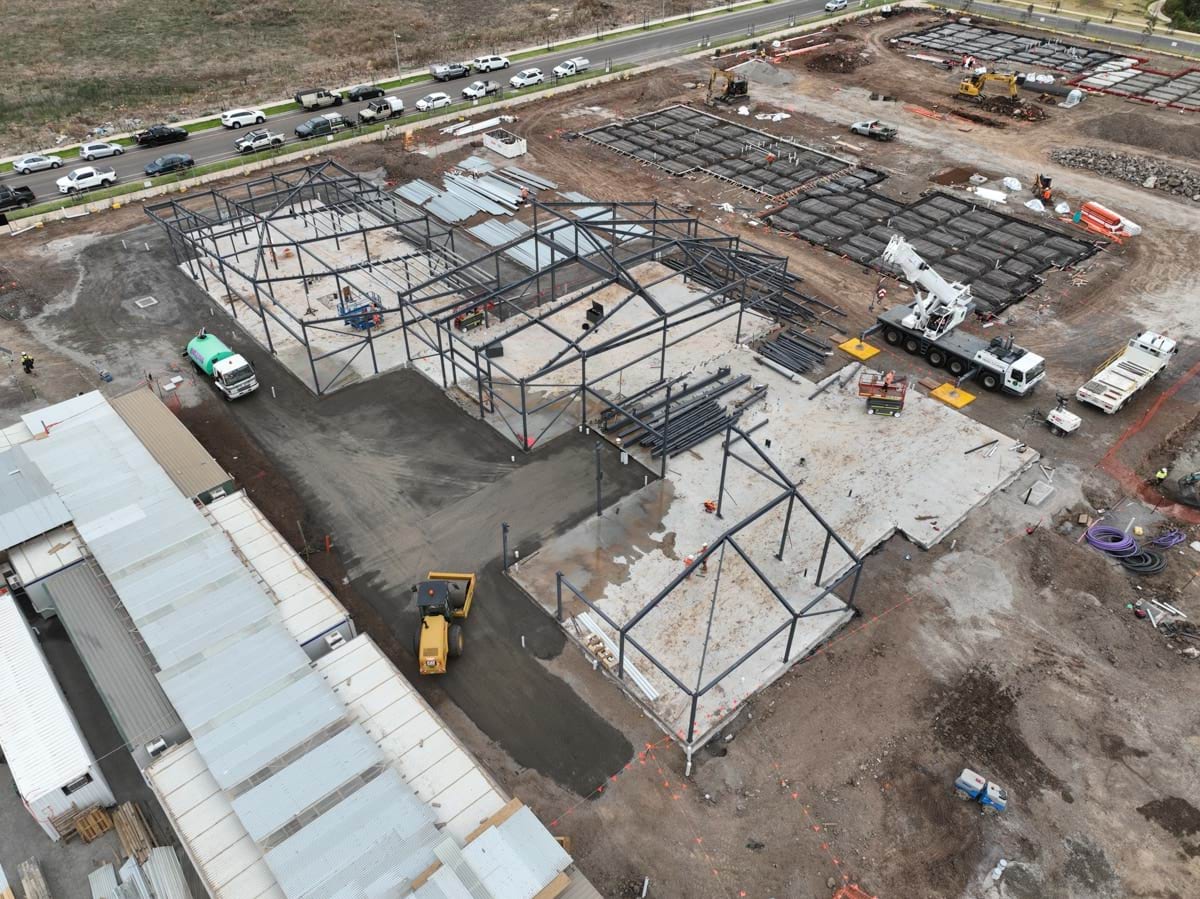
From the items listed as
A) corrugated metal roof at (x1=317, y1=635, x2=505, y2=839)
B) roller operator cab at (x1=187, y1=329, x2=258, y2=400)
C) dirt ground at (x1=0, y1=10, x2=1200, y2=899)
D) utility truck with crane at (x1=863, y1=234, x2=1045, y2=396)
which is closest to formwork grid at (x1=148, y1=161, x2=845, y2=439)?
roller operator cab at (x1=187, y1=329, x2=258, y2=400)

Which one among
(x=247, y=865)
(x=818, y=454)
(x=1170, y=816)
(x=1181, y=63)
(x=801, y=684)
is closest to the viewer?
(x=247, y=865)

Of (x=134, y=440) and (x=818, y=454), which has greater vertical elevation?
(x=134, y=440)

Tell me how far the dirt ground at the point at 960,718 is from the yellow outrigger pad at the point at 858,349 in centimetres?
111

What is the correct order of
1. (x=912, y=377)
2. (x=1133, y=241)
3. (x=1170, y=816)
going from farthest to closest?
(x=1133, y=241), (x=912, y=377), (x=1170, y=816)

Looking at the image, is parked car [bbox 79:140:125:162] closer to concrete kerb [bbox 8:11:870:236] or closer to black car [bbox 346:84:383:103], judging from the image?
concrete kerb [bbox 8:11:870:236]

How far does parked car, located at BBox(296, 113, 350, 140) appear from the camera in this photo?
6456cm

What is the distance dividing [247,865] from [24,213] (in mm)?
52288

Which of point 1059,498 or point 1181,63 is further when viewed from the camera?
point 1181,63

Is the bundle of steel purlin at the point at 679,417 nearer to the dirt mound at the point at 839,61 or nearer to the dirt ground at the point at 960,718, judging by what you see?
the dirt ground at the point at 960,718

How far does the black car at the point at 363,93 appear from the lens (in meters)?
72.2

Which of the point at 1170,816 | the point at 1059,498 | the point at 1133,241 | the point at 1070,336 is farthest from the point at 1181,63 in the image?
the point at 1170,816

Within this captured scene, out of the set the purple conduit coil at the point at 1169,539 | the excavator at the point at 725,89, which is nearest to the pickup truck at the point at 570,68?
the excavator at the point at 725,89

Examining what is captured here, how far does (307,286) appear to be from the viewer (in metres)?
44.9

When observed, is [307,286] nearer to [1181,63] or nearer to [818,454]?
[818,454]
